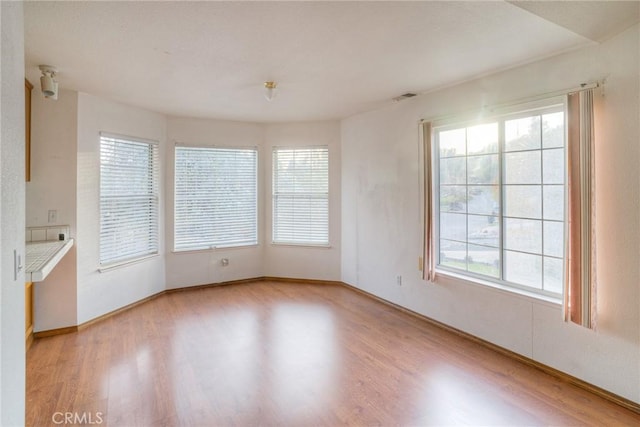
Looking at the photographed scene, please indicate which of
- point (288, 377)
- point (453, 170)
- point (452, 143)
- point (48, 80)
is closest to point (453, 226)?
point (453, 170)

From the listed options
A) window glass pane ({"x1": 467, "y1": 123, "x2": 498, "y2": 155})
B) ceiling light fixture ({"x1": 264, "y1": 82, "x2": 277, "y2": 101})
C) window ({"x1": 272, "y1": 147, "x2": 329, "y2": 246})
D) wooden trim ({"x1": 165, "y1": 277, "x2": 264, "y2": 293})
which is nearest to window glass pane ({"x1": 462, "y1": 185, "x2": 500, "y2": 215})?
window glass pane ({"x1": 467, "y1": 123, "x2": 498, "y2": 155})

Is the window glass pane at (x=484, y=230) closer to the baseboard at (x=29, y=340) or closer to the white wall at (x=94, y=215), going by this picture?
the white wall at (x=94, y=215)

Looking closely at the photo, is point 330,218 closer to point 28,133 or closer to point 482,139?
point 482,139

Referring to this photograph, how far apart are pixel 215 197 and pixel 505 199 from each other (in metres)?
3.93

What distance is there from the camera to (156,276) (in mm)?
4766

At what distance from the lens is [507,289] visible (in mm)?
3072

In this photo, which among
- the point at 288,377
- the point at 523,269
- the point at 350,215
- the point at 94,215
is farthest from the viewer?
the point at 350,215

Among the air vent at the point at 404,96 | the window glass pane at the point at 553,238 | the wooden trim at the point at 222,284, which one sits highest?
the air vent at the point at 404,96

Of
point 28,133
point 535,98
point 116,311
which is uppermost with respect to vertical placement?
point 535,98

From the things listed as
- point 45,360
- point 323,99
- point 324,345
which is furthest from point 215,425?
point 323,99

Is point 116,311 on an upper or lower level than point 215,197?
lower

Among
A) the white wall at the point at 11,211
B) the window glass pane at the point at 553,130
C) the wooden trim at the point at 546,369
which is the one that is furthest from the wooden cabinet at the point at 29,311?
the window glass pane at the point at 553,130

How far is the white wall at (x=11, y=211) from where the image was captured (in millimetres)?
1310

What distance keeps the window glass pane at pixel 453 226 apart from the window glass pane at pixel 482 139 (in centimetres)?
69
